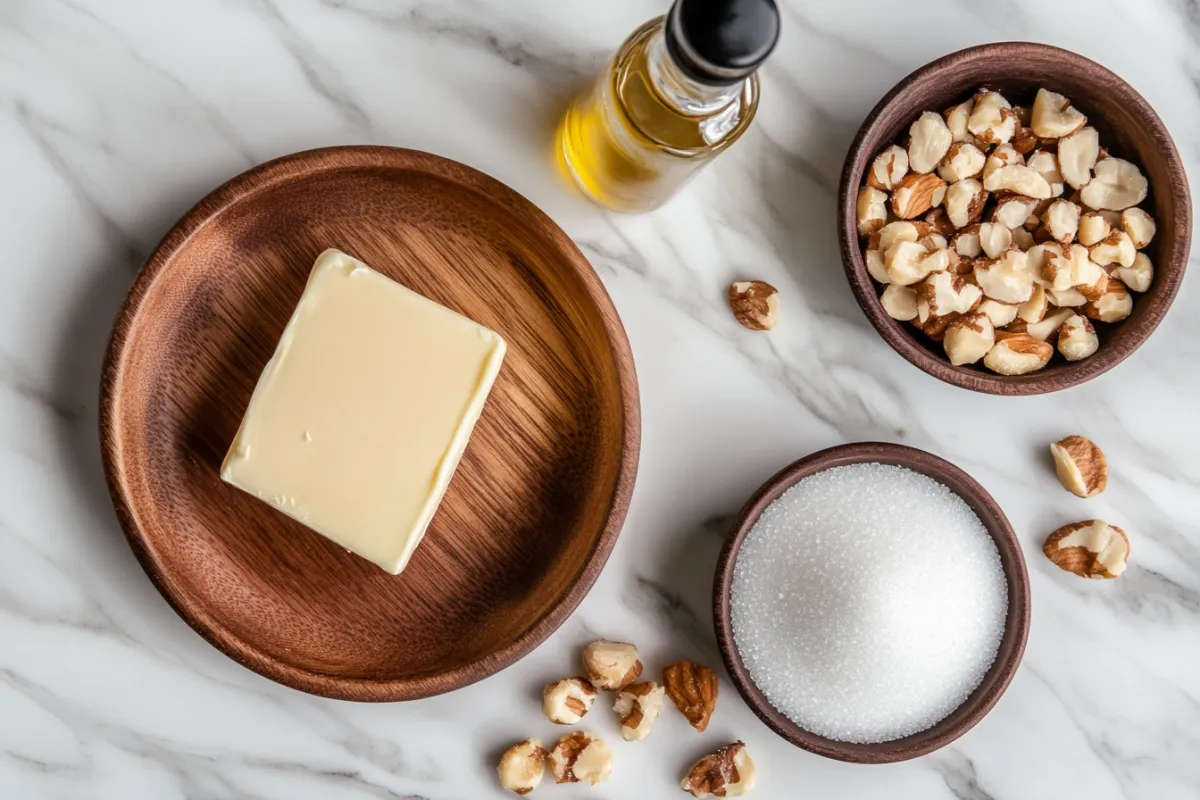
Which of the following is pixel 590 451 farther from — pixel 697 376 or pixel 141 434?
pixel 141 434

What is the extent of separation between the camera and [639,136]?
0.69 m

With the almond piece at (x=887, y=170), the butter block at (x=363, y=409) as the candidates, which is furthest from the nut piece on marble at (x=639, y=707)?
the almond piece at (x=887, y=170)

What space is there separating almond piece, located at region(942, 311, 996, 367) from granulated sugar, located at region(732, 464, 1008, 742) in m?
0.11

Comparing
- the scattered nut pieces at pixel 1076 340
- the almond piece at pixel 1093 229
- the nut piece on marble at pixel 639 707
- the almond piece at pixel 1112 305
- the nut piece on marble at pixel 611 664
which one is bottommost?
the nut piece on marble at pixel 639 707

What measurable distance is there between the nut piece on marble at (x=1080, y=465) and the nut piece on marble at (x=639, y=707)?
39 cm

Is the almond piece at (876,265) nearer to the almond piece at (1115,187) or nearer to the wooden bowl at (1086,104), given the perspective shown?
the wooden bowl at (1086,104)

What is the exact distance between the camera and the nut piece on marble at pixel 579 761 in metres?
0.82

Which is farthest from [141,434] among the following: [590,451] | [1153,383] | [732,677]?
[1153,383]

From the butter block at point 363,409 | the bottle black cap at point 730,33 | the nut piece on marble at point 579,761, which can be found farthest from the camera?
the nut piece on marble at point 579,761

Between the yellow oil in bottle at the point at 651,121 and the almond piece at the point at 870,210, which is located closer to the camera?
the yellow oil in bottle at the point at 651,121

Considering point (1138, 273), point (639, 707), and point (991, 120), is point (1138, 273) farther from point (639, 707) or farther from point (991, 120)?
point (639, 707)

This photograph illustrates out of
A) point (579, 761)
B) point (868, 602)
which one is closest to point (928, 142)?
point (868, 602)

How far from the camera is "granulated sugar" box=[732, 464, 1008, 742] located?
2.52 feet

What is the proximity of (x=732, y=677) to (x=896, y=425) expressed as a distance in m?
0.26
